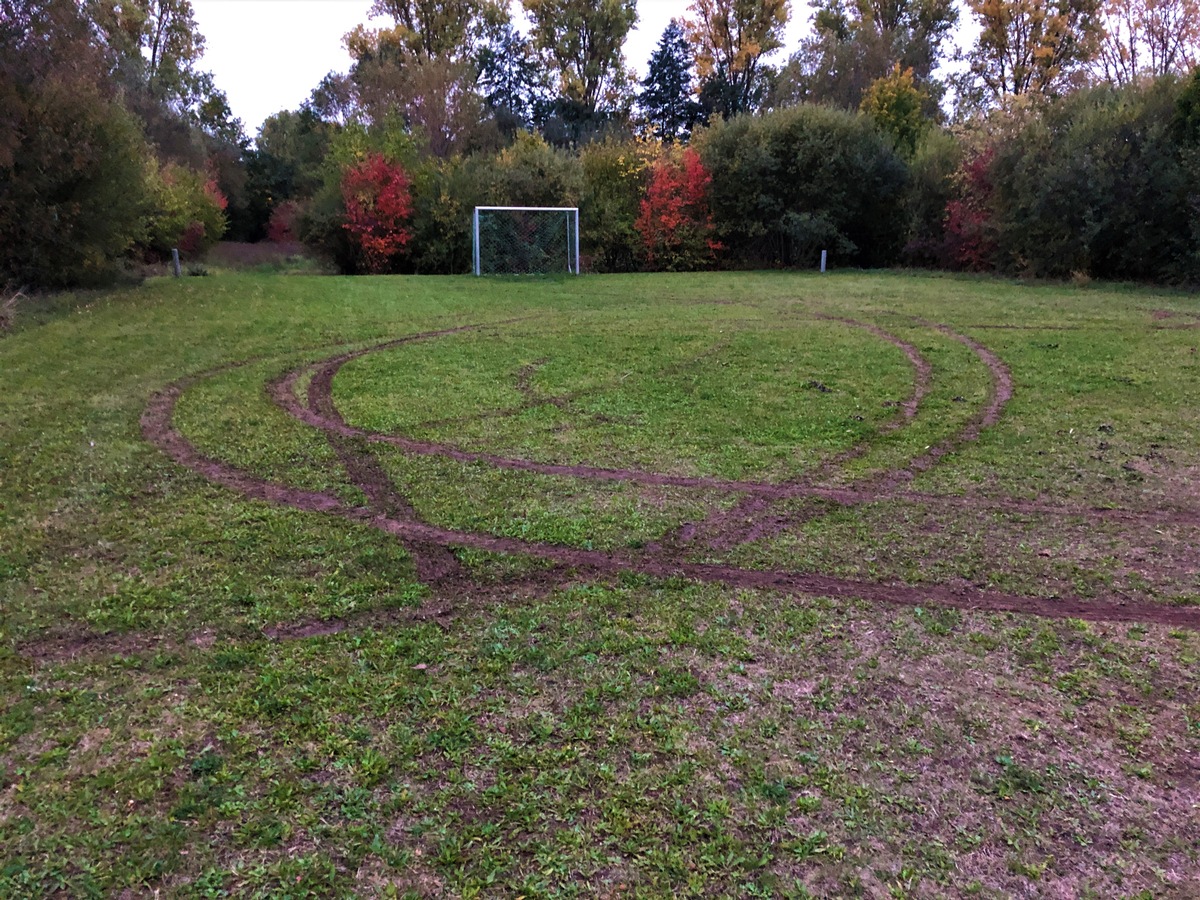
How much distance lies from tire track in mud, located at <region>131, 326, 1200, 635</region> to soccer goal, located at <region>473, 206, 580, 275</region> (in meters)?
16.7

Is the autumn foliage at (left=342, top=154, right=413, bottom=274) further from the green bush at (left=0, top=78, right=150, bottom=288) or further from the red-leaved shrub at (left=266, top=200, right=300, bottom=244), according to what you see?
the red-leaved shrub at (left=266, top=200, right=300, bottom=244)

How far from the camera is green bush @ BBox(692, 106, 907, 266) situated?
83.7 feet

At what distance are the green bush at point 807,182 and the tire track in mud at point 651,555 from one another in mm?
22135

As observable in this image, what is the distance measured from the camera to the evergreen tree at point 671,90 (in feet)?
136

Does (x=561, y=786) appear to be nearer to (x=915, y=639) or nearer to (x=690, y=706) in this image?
(x=690, y=706)

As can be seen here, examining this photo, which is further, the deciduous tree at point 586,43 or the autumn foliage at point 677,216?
the deciduous tree at point 586,43

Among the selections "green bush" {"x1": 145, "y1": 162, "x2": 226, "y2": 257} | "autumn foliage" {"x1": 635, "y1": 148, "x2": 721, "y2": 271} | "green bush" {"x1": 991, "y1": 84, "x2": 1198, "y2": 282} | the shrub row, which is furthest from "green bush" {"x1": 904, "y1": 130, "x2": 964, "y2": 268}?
"green bush" {"x1": 145, "y1": 162, "x2": 226, "y2": 257}

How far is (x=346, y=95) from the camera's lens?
42.6 m

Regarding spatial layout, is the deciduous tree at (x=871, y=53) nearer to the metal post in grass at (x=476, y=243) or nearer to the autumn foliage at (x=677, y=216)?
the autumn foliage at (x=677, y=216)

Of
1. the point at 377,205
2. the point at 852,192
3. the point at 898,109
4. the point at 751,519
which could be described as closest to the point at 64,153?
the point at 377,205

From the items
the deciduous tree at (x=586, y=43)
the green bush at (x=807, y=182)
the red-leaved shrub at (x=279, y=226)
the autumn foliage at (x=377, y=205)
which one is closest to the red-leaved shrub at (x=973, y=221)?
the green bush at (x=807, y=182)

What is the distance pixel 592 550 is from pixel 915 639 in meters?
1.73

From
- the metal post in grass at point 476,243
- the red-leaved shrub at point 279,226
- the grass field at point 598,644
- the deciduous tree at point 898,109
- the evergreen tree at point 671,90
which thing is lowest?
the grass field at point 598,644

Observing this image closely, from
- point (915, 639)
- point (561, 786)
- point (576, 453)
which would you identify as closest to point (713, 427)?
point (576, 453)
